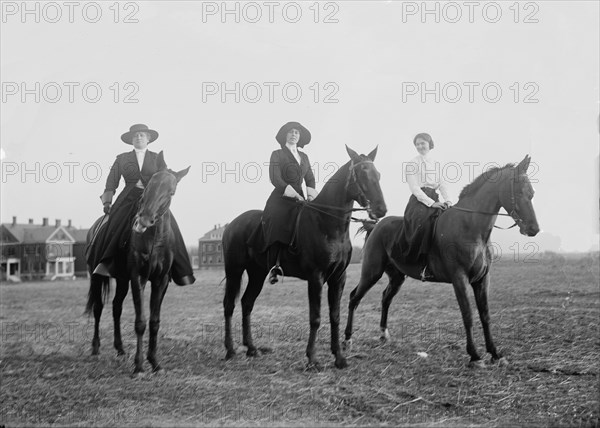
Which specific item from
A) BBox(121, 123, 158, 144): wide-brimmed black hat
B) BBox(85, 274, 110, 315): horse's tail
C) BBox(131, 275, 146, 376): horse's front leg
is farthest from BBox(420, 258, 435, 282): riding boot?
BBox(85, 274, 110, 315): horse's tail

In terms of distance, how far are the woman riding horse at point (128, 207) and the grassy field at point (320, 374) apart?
1.37 metres

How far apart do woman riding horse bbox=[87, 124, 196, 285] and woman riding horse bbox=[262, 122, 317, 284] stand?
1232mm

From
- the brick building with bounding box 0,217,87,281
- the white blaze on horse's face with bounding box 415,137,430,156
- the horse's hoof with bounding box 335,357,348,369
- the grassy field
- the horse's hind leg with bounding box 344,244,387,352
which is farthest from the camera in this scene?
the brick building with bounding box 0,217,87,281

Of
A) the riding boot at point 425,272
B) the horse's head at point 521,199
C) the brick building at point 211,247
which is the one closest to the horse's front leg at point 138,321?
the brick building at point 211,247

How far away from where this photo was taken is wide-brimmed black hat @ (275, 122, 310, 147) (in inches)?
299

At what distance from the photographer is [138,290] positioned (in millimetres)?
6715

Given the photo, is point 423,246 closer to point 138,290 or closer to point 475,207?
point 475,207

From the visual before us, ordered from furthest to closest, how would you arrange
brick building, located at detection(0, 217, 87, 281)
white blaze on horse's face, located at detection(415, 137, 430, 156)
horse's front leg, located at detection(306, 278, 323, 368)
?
brick building, located at detection(0, 217, 87, 281) < white blaze on horse's face, located at detection(415, 137, 430, 156) < horse's front leg, located at detection(306, 278, 323, 368)

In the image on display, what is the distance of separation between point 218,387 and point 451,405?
8.60 ft

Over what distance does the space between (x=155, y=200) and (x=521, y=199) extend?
4816mm

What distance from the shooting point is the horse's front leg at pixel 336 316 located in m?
6.86

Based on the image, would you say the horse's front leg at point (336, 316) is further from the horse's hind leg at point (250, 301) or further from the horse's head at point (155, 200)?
the horse's head at point (155, 200)

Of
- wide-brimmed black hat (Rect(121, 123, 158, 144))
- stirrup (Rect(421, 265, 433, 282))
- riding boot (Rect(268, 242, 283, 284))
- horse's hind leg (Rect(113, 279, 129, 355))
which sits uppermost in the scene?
wide-brimmed black hat (Rect(121, 123, 158, 144))

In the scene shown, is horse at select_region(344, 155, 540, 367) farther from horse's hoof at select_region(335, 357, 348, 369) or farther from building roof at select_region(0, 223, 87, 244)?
building roof at select_region(0, 223, 87, 244)
